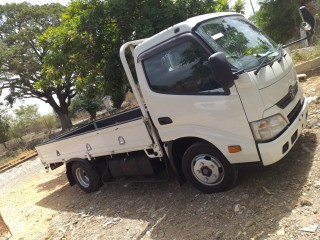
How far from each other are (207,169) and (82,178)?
12.0 ft

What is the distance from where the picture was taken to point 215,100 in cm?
427

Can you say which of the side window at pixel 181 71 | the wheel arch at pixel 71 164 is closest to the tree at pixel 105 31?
the wheel arch at pixel 71 164

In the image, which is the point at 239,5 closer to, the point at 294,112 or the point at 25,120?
the point at 294,112

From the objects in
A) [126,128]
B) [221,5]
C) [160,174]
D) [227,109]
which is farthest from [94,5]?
[227,109]

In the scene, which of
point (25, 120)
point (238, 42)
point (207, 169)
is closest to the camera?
point (238, 42)

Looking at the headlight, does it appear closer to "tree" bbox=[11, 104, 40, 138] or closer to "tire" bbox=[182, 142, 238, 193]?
"tire" bbox=[182, 142, 238, 193]

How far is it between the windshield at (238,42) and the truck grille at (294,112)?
77cm

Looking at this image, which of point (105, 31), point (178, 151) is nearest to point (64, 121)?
point (105, 31)

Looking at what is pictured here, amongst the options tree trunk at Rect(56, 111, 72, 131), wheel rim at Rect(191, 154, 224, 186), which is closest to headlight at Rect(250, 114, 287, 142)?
wheel rim at Rect(191, 154, 224, 186)

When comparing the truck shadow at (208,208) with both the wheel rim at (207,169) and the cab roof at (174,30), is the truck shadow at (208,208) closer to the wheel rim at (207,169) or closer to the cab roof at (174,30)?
the wheel rim at (207,169)

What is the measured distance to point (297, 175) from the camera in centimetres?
453

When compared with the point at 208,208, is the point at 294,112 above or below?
above

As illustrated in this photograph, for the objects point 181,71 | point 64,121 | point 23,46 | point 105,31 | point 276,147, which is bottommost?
point 276,147

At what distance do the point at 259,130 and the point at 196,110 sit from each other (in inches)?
33.7
